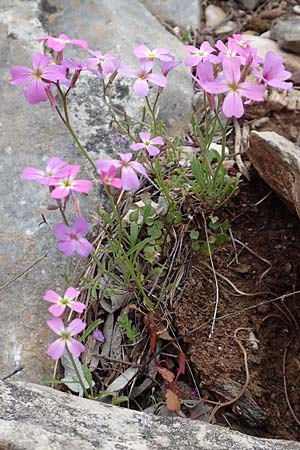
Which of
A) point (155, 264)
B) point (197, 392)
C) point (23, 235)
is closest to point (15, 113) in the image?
point (23, 235)

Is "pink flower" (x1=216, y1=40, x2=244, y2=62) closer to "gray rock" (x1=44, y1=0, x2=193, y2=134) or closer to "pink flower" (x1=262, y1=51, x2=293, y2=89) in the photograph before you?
"pink flower" (x1=262, y1=51, x2=293, y2=89)

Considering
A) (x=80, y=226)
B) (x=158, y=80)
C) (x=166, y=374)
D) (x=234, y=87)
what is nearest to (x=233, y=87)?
(x=234, y=87)

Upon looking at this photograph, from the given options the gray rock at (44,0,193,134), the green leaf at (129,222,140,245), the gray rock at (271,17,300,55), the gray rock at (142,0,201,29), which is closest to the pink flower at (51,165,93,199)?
the green leaf at (129,222,140,245)

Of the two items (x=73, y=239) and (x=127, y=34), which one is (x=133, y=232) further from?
(x=127, y=34)

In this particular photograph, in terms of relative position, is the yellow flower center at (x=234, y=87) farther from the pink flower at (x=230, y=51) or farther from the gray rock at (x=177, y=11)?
the gray rock at (x=177, y=11)

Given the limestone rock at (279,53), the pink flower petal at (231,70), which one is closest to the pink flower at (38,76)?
the pink flower petal at (231,70)
